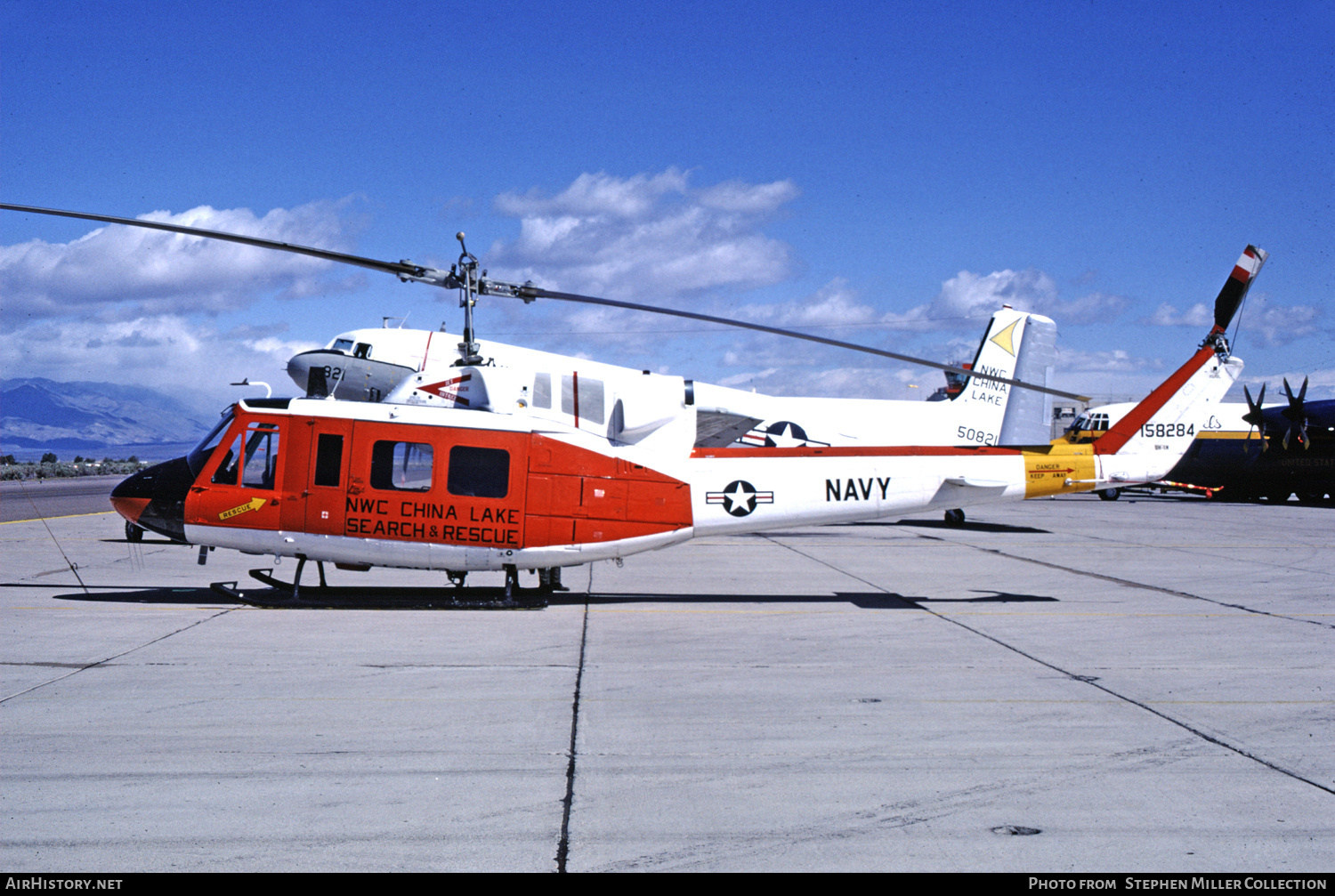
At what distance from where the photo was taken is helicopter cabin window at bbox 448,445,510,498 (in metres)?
11.8

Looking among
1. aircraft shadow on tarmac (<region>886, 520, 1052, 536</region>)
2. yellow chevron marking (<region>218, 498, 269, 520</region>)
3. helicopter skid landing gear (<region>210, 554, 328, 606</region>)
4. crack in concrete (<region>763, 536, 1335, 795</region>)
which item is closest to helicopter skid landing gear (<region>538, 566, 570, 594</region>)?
helicopter skid landing gear (<region>210, 554, 328, 606</region>)

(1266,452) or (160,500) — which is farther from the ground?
(1266,452)

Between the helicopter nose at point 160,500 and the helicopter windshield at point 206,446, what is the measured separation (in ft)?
0.36

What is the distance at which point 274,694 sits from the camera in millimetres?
7625

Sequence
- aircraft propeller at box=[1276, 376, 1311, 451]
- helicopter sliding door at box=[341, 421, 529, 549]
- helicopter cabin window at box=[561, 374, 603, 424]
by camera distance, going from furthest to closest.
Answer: aircraft propeller at box=[1276, 376, 1311, 451], helicopter cabin window at box=[561, 374, 603, 424], helicopter sliding door at box=[341, 421, 529, 549]

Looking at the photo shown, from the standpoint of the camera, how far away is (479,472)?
1186 cm

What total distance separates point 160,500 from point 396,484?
3110 millimetres

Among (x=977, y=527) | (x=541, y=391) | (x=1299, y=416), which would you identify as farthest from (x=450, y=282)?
(x=1299, y=416)

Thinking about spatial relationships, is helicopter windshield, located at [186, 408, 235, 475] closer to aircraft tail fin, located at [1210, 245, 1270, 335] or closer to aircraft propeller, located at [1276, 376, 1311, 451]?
aircraft tail fin, located at [1210, 245, 1270, 335]

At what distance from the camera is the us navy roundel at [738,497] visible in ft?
41.5

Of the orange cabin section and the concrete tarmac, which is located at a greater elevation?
the orange cabin section

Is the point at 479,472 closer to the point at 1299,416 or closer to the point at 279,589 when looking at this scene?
the point at 279,589

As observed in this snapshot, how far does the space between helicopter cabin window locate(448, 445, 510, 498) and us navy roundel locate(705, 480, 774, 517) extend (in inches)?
107
